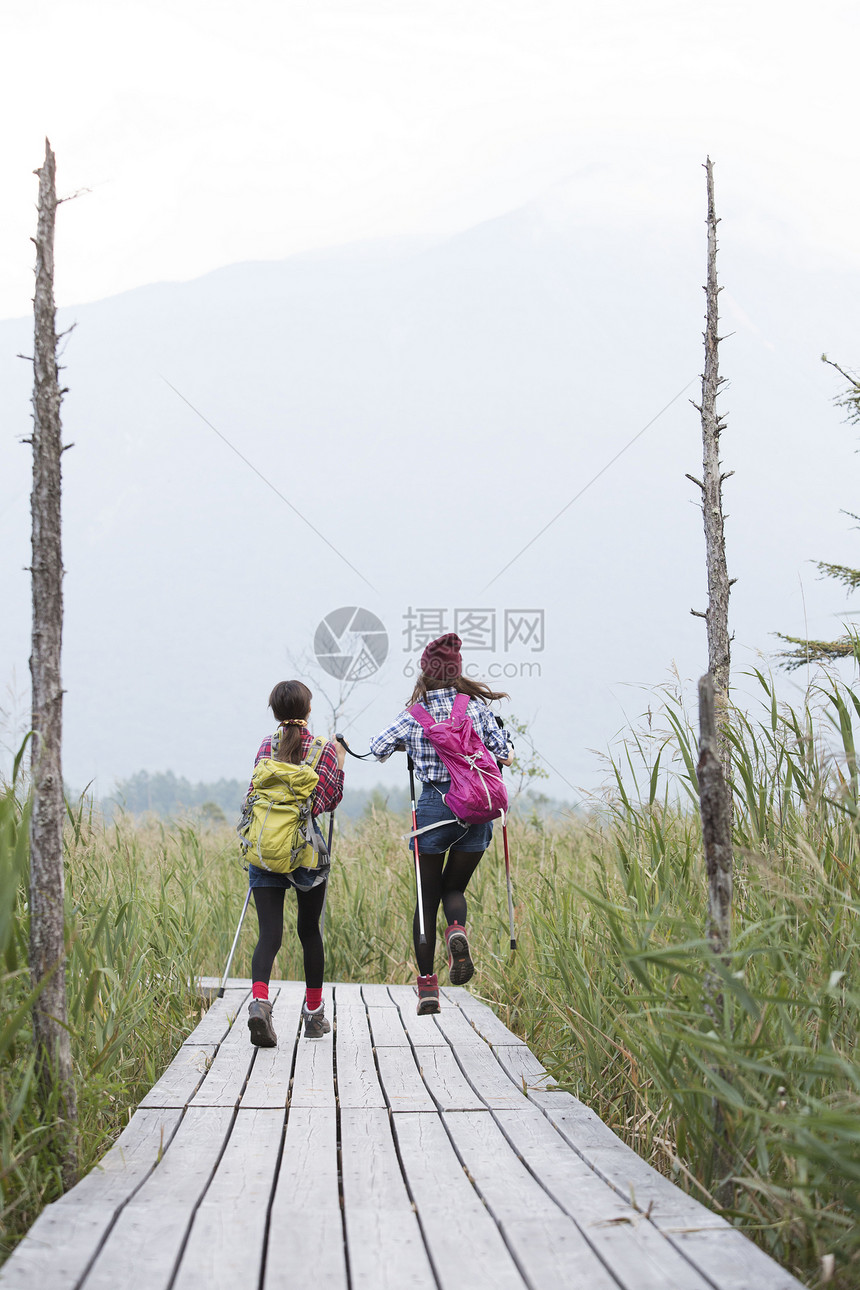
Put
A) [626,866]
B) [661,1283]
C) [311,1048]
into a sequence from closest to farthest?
[661,1283]
[626,866]
[311,1048]

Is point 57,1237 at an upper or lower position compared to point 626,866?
lower

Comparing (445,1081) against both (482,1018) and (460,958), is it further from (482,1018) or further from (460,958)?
(482,1018)

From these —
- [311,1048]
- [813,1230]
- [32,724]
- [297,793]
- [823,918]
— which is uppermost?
[32,724]

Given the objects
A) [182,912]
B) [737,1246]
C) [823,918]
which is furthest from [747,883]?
[182,912]

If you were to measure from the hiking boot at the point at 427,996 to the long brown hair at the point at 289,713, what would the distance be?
1.35m

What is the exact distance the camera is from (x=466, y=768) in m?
5.32

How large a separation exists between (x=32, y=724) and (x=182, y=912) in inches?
117

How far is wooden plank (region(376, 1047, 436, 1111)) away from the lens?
3.83 m

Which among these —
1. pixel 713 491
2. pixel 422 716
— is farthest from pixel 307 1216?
pixel 713 491

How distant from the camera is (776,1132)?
8.79 ft

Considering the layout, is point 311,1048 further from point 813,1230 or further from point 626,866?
point 813,1230

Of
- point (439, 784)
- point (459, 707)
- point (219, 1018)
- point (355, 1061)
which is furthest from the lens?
point (459, 707)

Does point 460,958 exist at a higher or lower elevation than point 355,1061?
higher

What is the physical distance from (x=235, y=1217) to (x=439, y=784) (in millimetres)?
2874
